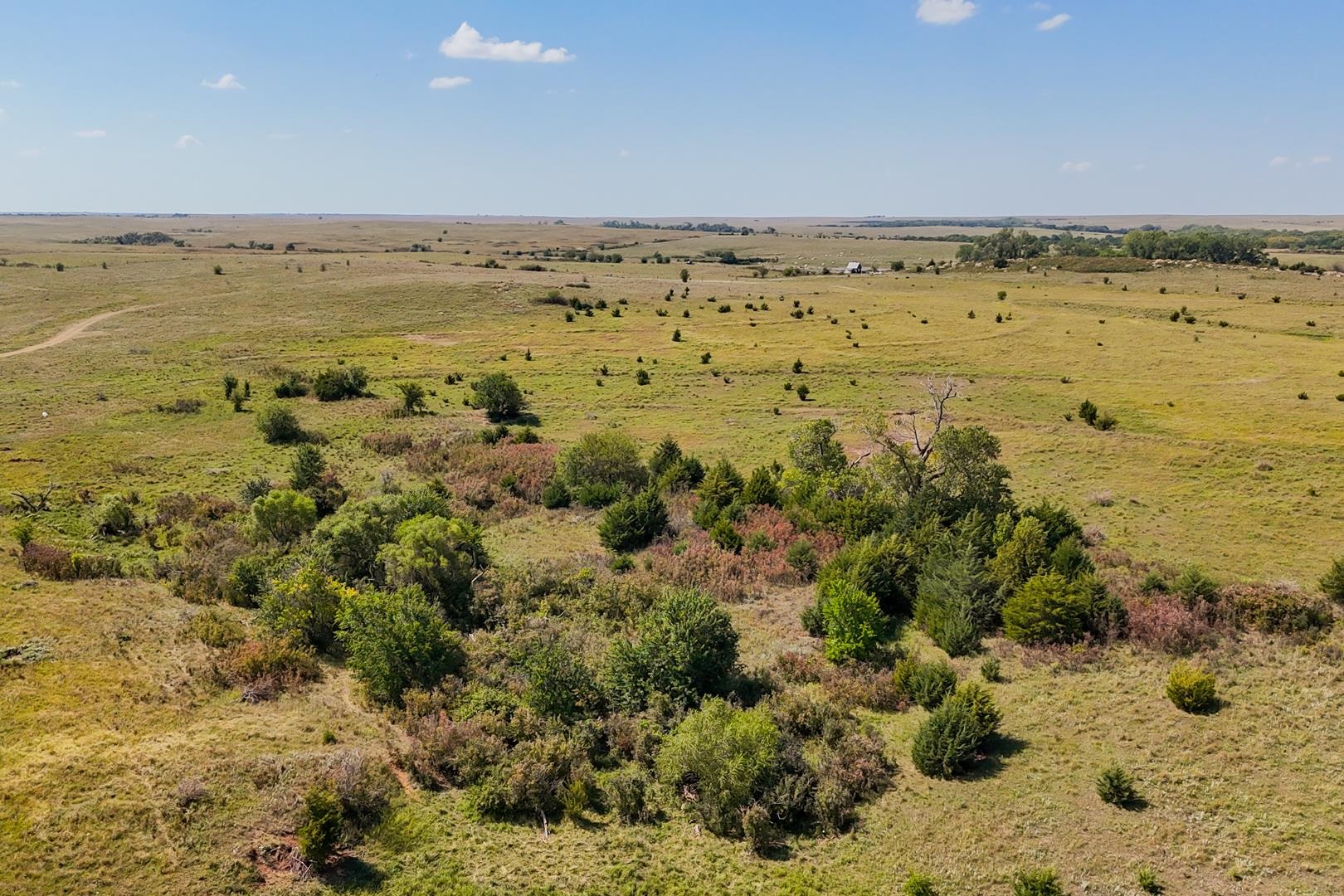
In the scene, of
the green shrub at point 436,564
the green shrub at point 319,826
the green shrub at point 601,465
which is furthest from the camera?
the green shrub at point 601,465

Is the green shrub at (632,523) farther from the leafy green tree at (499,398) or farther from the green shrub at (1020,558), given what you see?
the leafy green tree at (499,398)

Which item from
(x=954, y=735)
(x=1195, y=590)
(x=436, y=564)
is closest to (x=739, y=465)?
(x=436, y=564)

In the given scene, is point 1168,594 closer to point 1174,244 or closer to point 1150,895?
point 1150,895

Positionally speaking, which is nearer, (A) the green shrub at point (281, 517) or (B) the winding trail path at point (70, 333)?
(A) the green shrub at point (281, 517)

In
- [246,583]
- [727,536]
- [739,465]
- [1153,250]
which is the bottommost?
[246,583]

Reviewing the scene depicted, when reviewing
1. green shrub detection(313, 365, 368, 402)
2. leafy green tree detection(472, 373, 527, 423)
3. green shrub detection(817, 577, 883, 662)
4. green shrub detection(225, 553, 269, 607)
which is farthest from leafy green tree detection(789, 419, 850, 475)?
green shrub detection(313, 365, 368, 402)

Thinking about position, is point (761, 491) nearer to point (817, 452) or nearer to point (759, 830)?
point (817, 452)

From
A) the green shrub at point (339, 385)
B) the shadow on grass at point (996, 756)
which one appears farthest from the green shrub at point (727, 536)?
the green shrub at point (339, 385)

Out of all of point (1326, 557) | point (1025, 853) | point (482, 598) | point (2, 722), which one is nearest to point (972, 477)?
point (1326, 557)
